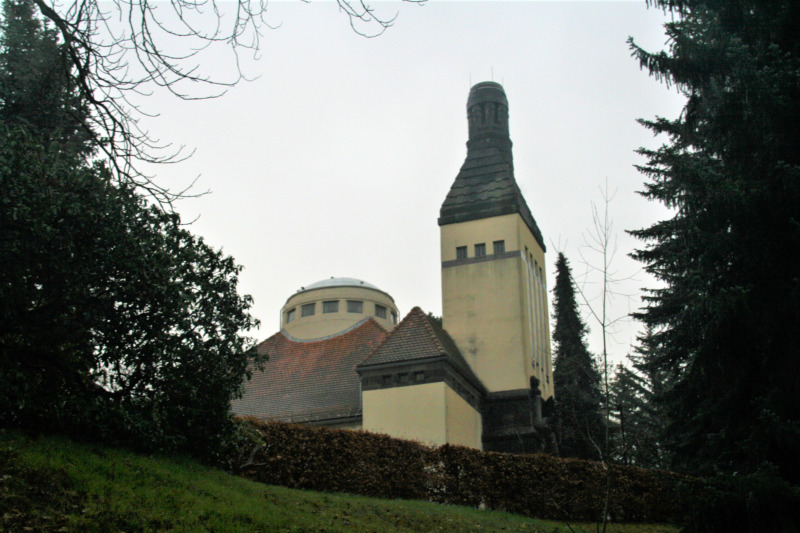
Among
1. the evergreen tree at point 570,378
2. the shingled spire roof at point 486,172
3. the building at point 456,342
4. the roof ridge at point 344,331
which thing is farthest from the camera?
the roof ridge at point 344,331

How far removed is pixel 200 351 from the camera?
14961 mm

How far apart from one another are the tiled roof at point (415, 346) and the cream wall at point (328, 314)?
7.27 metres

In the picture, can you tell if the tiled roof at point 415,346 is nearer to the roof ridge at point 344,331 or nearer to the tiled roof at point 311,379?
the tiled roof at point 311,379

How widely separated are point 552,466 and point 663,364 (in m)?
4.50

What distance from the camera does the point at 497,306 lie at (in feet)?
105

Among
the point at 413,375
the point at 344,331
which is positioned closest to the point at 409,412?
the point at 413,375

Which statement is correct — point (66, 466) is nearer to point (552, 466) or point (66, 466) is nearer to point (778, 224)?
point (778, 224)

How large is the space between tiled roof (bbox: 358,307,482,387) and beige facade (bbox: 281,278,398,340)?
7.27 metres

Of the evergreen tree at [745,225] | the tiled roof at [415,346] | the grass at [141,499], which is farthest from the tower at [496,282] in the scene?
the evergreen tree at [745,225]

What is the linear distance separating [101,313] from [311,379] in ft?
61.5

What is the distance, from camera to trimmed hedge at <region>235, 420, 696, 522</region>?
62.8ft

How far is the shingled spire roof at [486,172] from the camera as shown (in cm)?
3412

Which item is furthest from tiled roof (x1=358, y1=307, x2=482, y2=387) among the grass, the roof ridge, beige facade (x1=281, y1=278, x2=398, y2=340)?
the grass

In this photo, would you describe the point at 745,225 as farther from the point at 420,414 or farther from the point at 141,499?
the point at 420,414
